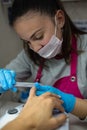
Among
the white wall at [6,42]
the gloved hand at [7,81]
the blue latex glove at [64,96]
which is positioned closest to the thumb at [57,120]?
the blue latex glove at [64,96]

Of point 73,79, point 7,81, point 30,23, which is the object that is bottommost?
point 73,79

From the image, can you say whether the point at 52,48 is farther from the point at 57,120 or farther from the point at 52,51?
the point at 57,120

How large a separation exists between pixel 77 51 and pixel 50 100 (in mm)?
446

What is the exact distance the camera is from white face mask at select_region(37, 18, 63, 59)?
116cm

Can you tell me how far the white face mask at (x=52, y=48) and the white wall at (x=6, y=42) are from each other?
27.3 inches

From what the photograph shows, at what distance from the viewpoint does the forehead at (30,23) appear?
1103 millimetres

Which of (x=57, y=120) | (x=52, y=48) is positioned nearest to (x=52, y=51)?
(x=52, y=48)

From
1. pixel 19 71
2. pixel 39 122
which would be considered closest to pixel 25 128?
pixel 39 122

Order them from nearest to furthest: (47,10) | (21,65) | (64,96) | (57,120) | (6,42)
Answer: (57,120), (64,96), (47,10), (21,65), (6,42)

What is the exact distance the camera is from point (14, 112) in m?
0.97

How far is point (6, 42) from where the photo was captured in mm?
1841

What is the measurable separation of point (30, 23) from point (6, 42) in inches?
30.5

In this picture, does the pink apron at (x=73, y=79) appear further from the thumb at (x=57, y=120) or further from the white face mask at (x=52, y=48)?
the thumb at (x=57, y=120)

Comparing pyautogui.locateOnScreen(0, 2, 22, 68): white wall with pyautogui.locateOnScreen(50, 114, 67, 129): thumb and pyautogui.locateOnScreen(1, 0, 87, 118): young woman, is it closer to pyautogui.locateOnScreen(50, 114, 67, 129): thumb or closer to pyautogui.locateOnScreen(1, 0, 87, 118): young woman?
pyautogui.locateOnScreen(1, 0, 87, 118): young woman
